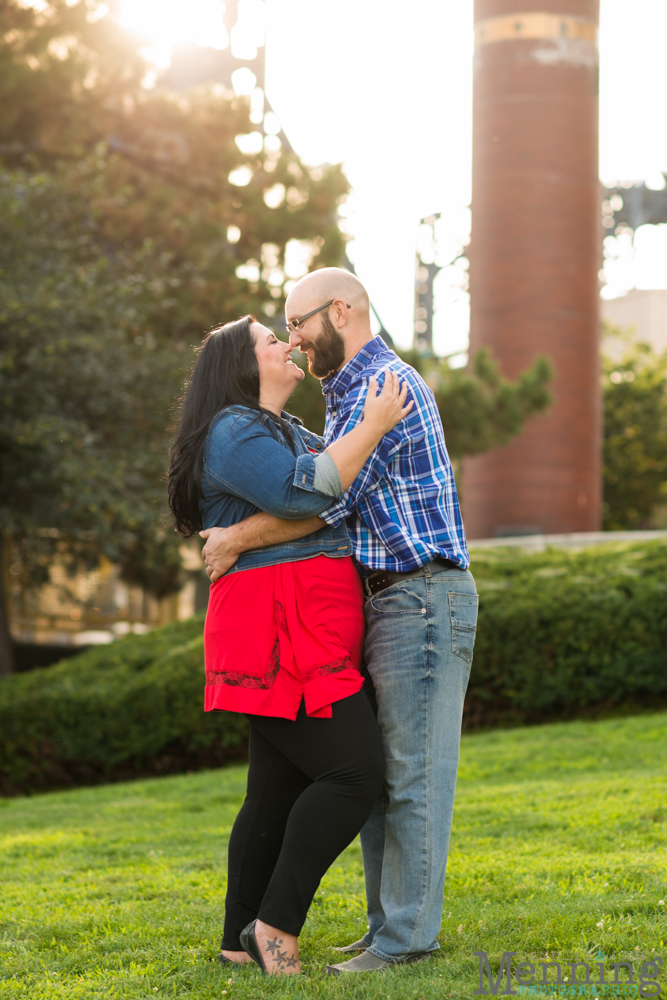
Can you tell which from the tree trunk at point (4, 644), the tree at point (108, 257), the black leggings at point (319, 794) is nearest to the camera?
the black leggings at point (319, 794)

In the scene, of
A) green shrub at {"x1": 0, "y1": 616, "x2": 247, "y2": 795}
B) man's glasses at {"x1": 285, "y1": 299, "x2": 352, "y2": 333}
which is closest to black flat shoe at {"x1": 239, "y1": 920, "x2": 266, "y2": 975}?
man's glasses at {"x1": 285, "y1": 299, "x2": 352, "y2": 333}

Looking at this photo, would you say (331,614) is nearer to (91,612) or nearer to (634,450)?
(91,612)

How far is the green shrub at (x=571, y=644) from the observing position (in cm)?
830

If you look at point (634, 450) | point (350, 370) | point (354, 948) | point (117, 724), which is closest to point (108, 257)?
point (117, 724)

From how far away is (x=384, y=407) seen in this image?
9.32 feet

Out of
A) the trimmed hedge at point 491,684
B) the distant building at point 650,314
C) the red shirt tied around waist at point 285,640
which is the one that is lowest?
the trimmed hedge at point 491,684

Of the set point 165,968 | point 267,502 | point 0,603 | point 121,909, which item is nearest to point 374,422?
point 267,502

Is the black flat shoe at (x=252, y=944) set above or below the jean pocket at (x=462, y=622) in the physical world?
below

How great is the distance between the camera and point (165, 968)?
3.04m

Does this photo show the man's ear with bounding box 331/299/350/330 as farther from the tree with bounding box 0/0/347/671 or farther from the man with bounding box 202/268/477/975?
the tree with bounding box 0/0/347/671

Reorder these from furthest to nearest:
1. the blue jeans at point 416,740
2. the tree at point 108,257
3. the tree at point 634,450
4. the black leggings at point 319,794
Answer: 1. the tree at point 634,450
2. the tree at point 108,257
3. the blue jeans at point 416,740
4. the black leggings at point 319,794

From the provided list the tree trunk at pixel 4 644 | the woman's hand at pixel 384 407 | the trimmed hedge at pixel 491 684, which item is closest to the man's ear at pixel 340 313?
the woman's hand at pixel 384 407

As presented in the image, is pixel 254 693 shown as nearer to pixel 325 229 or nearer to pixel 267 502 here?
pixel 267 502

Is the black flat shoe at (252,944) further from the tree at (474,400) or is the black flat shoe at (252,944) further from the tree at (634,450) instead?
the tree at (634,450)
